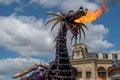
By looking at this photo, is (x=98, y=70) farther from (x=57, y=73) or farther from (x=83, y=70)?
(x=57, y=73)

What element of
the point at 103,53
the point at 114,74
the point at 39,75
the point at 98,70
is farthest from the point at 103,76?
the point at 39,75

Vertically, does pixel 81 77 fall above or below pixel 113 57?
below

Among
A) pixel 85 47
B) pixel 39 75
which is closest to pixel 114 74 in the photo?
pixel 39 75

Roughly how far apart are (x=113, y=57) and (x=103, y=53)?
3.32m

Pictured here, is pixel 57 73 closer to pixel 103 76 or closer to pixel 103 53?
pixel 103 76

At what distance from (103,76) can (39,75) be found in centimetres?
4889

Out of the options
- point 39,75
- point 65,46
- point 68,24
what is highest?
point 68,24

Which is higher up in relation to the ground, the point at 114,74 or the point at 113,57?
the point at 113,57

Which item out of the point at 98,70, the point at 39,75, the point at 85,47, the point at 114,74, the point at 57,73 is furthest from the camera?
the point at 85,47

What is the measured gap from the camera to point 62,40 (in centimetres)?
3769

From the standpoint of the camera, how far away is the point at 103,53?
93.7 m

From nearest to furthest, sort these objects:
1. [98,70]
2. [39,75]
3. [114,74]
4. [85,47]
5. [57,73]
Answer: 1. [57,73]
2. [39,75]
3. [114,74]
4. [98,70]
5. [85,47]

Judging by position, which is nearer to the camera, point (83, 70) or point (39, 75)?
point (39, 75)

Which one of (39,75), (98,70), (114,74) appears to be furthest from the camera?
(98,70)
